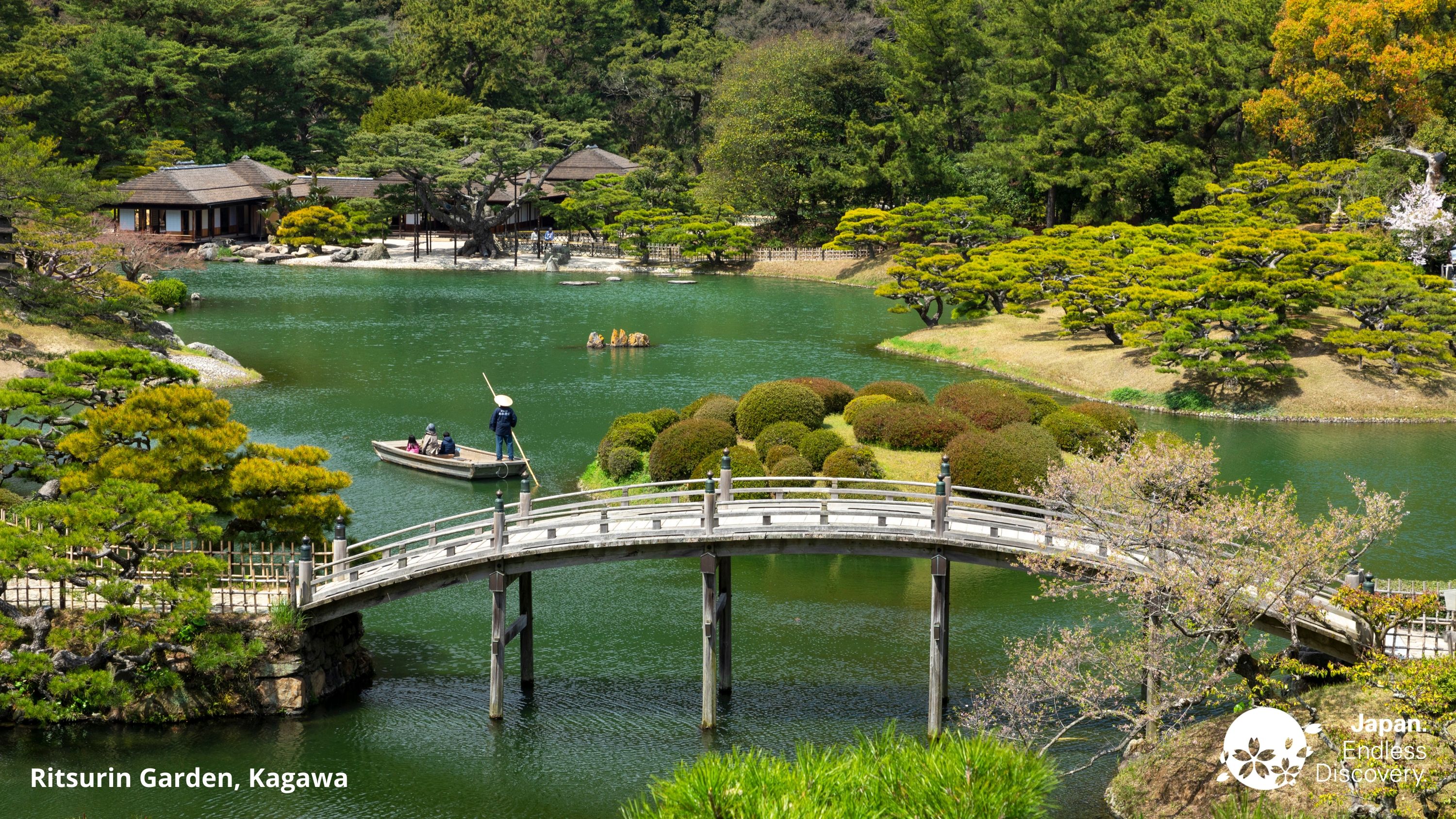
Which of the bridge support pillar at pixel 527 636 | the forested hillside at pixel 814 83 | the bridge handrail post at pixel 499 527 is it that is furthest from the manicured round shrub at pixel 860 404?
the forested hillside at pixel 814 83

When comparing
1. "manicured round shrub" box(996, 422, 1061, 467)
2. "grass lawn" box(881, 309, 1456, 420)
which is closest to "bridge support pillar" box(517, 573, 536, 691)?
"manicured round shrub" box(996, 422, 1061, 467)

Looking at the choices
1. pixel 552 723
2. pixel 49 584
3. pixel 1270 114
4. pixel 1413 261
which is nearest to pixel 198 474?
pixel 49 584

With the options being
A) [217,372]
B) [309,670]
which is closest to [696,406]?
[309,670]

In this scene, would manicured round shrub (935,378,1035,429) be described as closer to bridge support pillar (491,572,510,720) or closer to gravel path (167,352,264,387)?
bridge support pillar (491,572,510,720)

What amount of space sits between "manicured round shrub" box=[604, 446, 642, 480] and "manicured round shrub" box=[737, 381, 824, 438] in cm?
268

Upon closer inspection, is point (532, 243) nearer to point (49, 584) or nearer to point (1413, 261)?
point (1413, 261)

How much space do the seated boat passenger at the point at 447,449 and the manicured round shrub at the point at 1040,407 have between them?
14776mm

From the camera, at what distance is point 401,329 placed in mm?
58719

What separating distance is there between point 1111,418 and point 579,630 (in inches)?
627

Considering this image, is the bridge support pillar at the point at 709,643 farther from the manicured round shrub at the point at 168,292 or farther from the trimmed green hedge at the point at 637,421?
the manicured round shrub at the point at 168,292

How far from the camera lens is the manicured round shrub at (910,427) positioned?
109 ft

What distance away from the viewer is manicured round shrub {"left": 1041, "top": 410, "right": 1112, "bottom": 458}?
33969 millimetres

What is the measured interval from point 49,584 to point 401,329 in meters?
37.2

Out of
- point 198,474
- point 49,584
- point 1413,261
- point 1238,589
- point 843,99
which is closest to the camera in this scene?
point 1238,589
